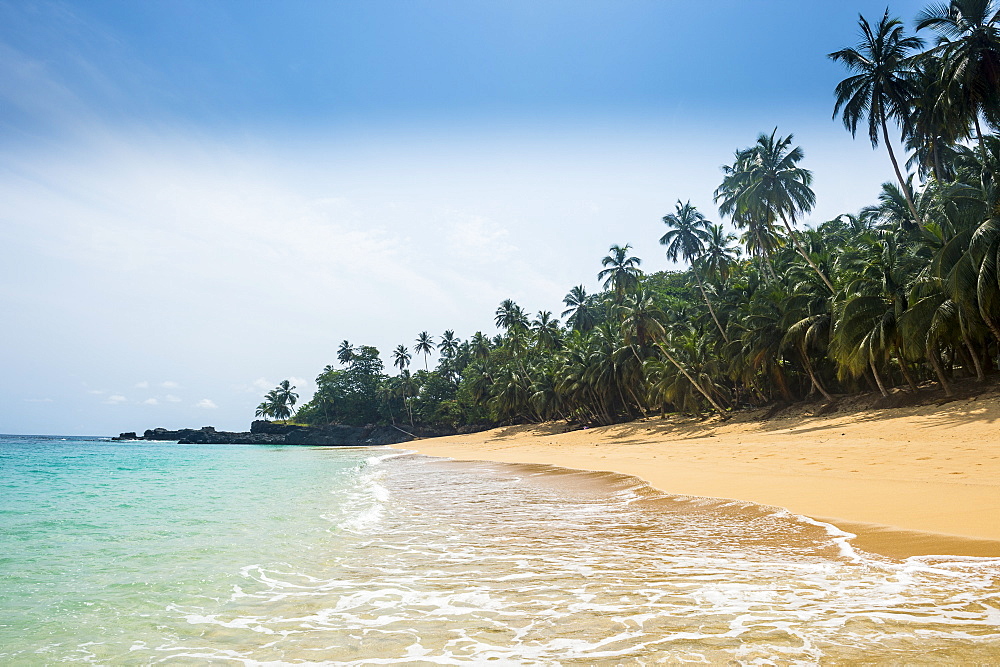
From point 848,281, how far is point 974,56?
9989 millimetres

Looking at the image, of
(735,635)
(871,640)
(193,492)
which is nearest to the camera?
(871,640)

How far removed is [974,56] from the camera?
22062 mm

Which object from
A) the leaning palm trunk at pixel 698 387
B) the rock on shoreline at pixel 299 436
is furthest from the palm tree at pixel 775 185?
the rock on shoreline at pixel 299 436

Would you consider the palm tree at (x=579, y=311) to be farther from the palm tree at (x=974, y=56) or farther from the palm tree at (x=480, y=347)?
the palm tree at (x=974, y=56)

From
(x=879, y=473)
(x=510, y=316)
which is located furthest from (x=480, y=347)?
(x=879, y=473)

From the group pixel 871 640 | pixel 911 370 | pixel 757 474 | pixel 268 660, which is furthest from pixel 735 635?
pixel 911 370

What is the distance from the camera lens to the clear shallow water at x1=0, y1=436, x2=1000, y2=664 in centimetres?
392

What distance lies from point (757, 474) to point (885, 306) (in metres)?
16.1

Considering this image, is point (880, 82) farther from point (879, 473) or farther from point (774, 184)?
point (879, 473)

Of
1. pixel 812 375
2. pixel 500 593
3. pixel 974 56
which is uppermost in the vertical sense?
pixel 974 56

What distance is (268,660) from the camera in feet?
13.5

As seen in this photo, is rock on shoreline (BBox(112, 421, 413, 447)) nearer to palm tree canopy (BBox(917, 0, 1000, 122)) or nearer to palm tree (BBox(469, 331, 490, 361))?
palm tree (BBox(469, 331, 490, 361))

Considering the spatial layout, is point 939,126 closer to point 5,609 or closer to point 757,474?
point 757,474

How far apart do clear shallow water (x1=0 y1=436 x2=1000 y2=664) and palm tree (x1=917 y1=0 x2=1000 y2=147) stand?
75.1 ft
